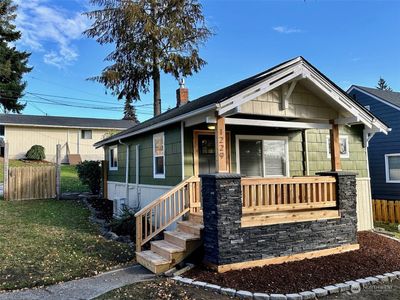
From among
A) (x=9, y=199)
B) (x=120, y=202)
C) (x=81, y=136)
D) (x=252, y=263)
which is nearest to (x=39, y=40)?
(x=81, y=136)

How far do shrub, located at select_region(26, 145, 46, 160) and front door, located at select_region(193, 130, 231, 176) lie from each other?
2360 centimetres

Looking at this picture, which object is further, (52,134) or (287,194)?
(52,134)

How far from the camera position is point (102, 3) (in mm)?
17922

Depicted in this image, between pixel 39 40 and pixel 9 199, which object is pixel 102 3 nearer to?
pixel 9 199

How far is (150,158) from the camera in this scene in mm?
10086

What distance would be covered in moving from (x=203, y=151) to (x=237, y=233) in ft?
9.73

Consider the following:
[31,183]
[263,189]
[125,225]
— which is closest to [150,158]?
[125,225]

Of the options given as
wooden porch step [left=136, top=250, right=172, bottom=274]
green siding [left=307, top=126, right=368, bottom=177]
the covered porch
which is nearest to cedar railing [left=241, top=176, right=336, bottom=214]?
the covered porch

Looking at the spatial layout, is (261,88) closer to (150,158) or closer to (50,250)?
(150,158)

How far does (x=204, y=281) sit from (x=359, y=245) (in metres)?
4.15

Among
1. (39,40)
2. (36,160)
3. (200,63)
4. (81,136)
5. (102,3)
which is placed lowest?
(36,160)

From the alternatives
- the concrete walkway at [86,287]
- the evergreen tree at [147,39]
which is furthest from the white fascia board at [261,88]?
the evergreen tree at [147,39]

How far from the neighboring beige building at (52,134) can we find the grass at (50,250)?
61.7 ft

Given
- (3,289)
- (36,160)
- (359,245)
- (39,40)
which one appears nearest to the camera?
(3,289)
